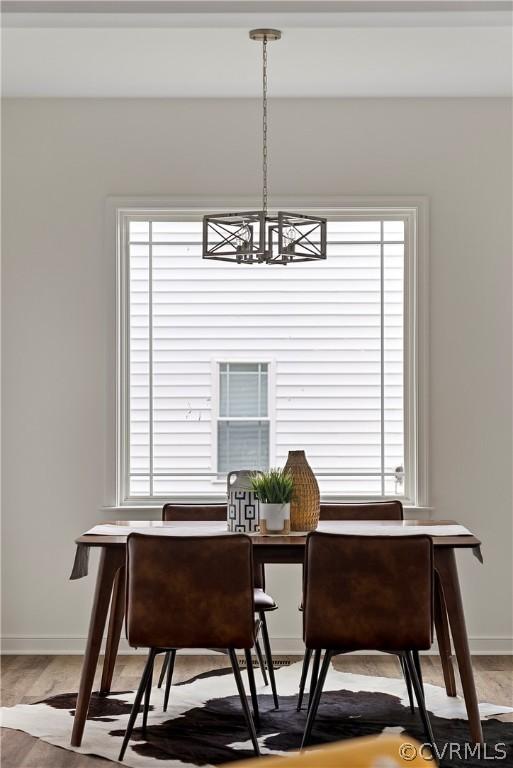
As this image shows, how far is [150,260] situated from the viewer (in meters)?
5.12

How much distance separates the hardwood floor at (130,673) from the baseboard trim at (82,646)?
54mm

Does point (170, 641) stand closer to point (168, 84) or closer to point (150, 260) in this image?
point (150, 260)

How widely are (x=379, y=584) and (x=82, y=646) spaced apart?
2.25 metres

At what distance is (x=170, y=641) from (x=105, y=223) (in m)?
2.48

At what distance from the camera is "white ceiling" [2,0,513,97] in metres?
3.89

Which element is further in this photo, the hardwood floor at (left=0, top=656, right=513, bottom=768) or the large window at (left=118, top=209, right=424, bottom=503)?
the large window at (left=118, top=209, right=424, bottom=503)

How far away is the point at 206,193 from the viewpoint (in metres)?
5.01

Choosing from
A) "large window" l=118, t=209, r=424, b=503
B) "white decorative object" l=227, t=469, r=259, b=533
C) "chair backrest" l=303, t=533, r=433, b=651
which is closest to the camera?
"chair backrest" l=303, t=533, r=433, b=651

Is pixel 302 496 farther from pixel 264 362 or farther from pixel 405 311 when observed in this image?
pixel 405 311

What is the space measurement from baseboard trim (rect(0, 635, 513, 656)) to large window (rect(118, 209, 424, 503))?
81cm

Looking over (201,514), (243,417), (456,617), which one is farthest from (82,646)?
(456,617)

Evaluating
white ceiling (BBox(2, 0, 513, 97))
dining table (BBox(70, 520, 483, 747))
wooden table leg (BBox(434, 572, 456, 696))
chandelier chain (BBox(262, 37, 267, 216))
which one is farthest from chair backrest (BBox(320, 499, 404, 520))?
white ceiling (BBox(2, 0, 513, 97))

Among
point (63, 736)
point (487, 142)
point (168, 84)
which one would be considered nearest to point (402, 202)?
point (487, 142)

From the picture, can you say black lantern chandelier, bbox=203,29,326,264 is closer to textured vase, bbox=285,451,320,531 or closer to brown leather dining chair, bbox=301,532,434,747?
textured vase, bbox=285,451,320,531
